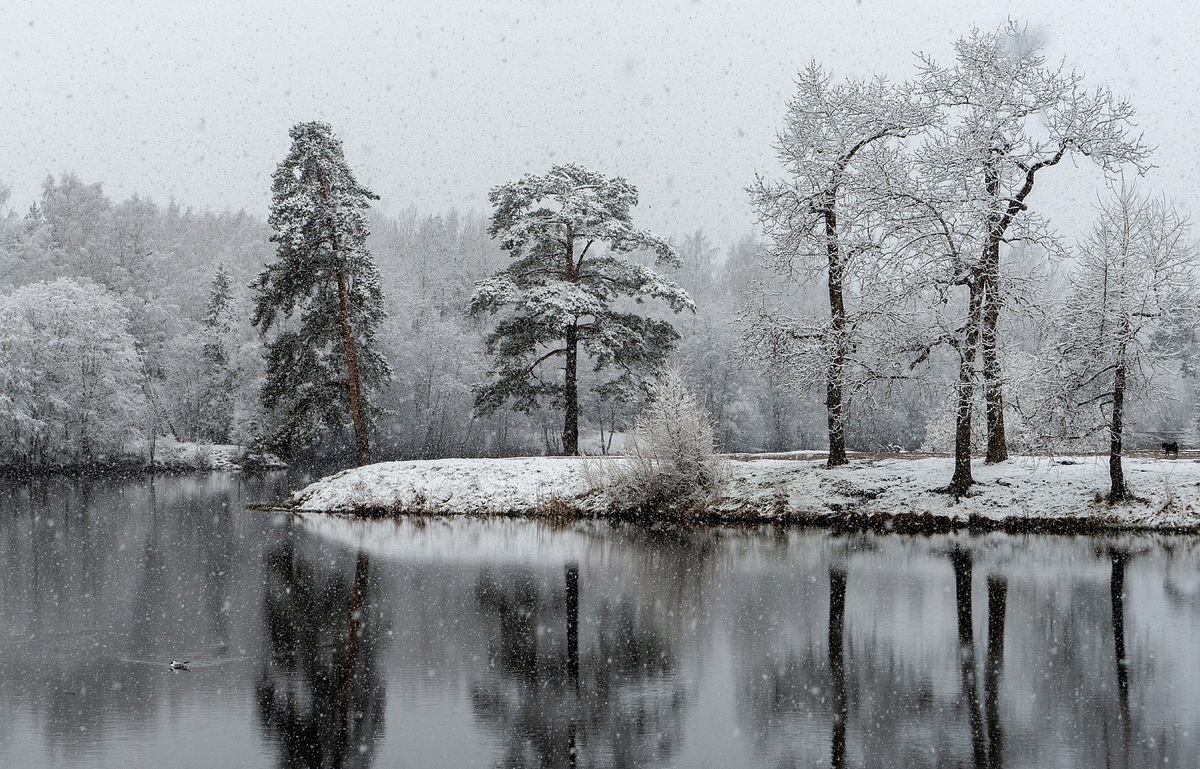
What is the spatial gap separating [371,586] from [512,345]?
20.8 metres

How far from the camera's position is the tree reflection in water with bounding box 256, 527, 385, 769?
8469mm

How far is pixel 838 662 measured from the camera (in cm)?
1131

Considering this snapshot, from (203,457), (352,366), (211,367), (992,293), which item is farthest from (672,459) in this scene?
(211,367)

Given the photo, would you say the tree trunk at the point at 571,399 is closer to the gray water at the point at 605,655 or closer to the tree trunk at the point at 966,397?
the tree trunk at the point at 966,397

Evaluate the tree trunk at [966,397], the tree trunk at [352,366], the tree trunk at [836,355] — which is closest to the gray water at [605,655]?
the tree trunk at [966,397]

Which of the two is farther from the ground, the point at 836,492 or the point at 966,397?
the point at 966,397

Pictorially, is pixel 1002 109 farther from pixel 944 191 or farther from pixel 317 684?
pixel 317 684

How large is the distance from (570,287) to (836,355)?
1262 cm

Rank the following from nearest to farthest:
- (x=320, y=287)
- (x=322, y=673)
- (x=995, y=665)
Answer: (x=322, y=673) < (x=995, y=665) < (x=320, y=287)

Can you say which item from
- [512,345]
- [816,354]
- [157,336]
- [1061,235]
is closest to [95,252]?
[157,336]

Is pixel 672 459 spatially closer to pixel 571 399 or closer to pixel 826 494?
pixel 826 494

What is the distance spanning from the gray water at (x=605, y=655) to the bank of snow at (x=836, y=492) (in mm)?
2220

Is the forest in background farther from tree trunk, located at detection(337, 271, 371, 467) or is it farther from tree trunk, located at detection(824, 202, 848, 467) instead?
tree trunk, located at detection(337, 271, 371, 467)

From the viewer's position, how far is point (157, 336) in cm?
6650
